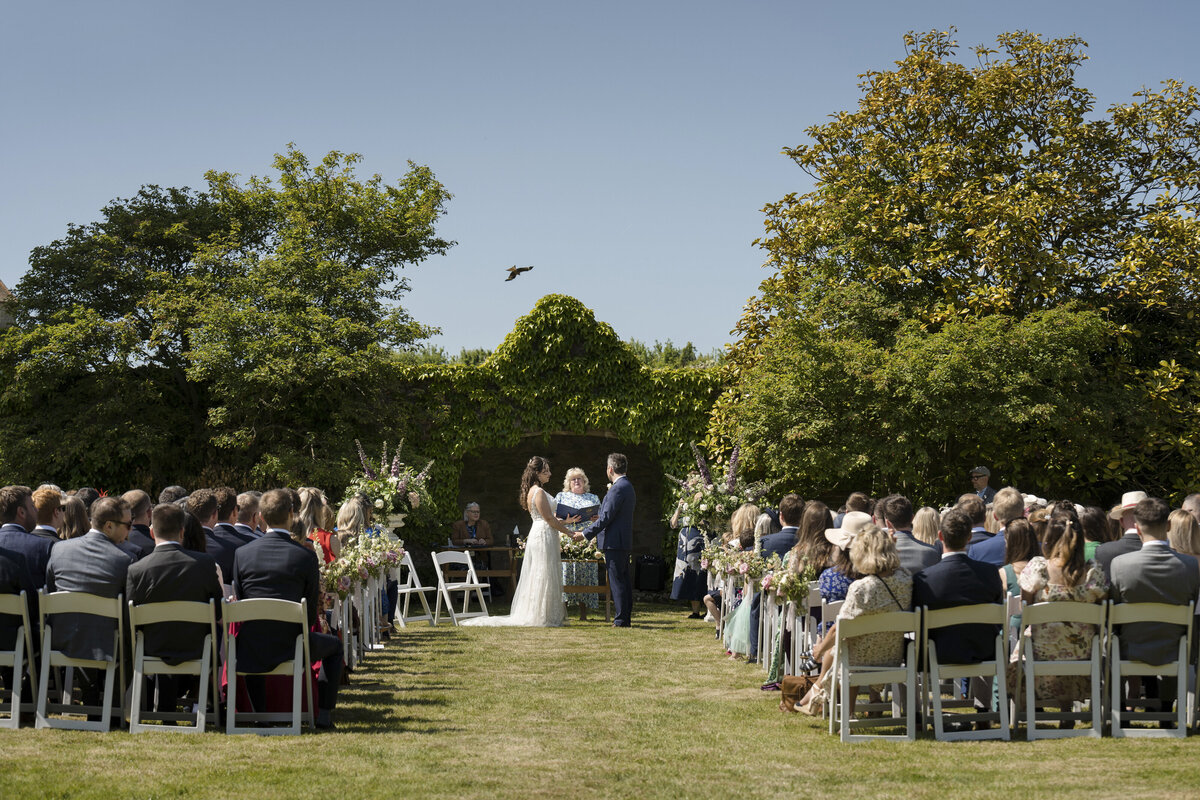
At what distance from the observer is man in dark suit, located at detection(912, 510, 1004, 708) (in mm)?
6520

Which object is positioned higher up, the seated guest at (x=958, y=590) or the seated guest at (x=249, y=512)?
the seated guest at (x=249, y=512)

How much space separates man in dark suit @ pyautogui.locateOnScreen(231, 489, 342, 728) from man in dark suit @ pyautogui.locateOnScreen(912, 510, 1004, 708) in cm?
350

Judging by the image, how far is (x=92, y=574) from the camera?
22.4ft

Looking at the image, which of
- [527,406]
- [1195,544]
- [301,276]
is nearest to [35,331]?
[301,276]

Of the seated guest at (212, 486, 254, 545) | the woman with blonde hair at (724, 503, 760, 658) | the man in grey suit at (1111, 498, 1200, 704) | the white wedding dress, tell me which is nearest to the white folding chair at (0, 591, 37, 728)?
the seated guest at (212, 486, 254, 545)

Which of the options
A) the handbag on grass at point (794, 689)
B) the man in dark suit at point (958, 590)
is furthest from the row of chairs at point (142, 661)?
the man in dark suit at point (958, 590)

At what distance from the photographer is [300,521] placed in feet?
24.4

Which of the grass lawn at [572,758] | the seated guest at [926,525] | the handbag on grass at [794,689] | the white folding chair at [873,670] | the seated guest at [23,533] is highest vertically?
the seated guest at [926,525]

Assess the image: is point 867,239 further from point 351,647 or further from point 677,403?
point 351,647

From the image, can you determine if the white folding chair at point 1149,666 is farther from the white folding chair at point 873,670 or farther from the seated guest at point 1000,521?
the seated guest at point 1000,521

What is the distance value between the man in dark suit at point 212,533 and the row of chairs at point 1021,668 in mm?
3933

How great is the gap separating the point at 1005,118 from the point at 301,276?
10912mm

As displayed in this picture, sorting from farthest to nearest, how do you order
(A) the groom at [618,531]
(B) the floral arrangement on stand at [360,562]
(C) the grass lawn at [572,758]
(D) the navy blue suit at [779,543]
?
(A) the groom at [618,531], (D) the navy blue suit at [779,543], (B) the floral arrangement on stand at [360,562], (C) the grass lawn at [572,758]

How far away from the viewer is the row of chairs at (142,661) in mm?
6531
